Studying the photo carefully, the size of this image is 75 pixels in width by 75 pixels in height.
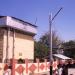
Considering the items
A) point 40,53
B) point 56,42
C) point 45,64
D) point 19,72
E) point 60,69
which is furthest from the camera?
point 56,42

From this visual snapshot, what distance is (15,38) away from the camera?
3275 centimetres

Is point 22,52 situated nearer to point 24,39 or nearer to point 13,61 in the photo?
point 24,39

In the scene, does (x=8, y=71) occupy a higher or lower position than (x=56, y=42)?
lower

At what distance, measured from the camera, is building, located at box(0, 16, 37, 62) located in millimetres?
30203

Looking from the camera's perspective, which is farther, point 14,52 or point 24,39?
point 24,39

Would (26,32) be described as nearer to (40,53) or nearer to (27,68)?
(27,68)

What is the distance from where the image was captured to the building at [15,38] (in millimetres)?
30203

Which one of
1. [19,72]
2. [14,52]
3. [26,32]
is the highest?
[26,32]

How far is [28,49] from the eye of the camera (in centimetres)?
3669

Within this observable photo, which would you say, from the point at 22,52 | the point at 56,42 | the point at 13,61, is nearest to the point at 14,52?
the point at 22,52

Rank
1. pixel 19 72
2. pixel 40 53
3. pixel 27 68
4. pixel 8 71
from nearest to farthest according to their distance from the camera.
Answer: pixel 8 71, pixel 19 72, pixel 27 68, pixel 40 53

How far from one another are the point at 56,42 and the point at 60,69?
170 ft

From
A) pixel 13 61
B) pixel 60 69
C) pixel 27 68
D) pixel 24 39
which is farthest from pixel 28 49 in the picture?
pixel 60 69

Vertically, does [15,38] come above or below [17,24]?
below
